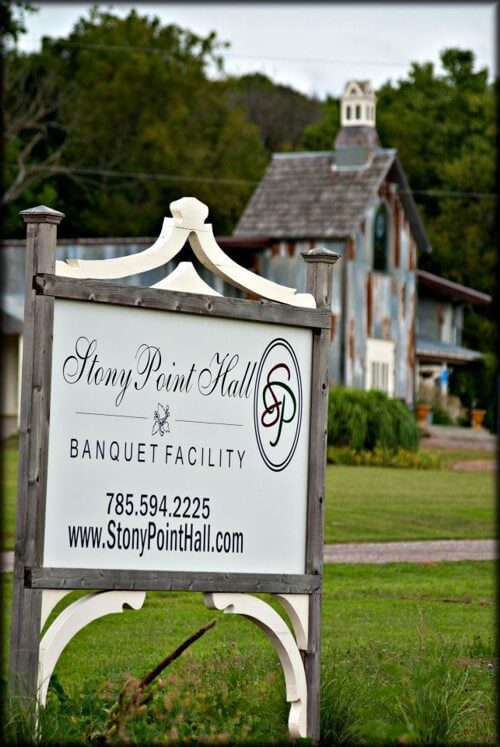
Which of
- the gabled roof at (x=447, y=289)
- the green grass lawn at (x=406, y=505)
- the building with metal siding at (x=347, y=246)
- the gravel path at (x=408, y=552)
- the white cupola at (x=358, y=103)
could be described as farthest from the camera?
the gabled roof at (x=447, y=289)

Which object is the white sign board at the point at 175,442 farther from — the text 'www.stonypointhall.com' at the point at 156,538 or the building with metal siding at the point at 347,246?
the building with metal siding at the point at 347,246

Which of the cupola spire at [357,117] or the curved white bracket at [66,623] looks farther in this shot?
the cupola spire at [357,117]

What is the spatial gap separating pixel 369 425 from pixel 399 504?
8.03 meters

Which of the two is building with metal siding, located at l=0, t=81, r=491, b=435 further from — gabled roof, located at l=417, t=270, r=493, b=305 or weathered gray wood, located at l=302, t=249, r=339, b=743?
weathered gray wood, located at l=302, t=249, r=339, b=743

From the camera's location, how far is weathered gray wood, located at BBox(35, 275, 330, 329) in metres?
5.76

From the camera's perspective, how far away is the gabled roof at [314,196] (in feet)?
105

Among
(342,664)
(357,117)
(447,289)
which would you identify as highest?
(357,117)

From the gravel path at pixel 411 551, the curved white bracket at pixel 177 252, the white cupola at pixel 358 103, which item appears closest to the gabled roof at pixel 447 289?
the white cupola at pixel 358 103

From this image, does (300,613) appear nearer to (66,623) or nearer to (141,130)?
(66,623)

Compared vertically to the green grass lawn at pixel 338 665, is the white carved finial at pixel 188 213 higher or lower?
higher

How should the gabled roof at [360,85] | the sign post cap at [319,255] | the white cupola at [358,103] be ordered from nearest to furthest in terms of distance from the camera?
the sign post cap at [319,255], the white cupola at [358,103], the gabled roof at [360,85]

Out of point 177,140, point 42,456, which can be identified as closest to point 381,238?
→ point 177,140

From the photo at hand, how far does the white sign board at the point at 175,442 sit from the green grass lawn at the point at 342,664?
2.26 ft

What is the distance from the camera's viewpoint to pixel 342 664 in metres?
7.81
